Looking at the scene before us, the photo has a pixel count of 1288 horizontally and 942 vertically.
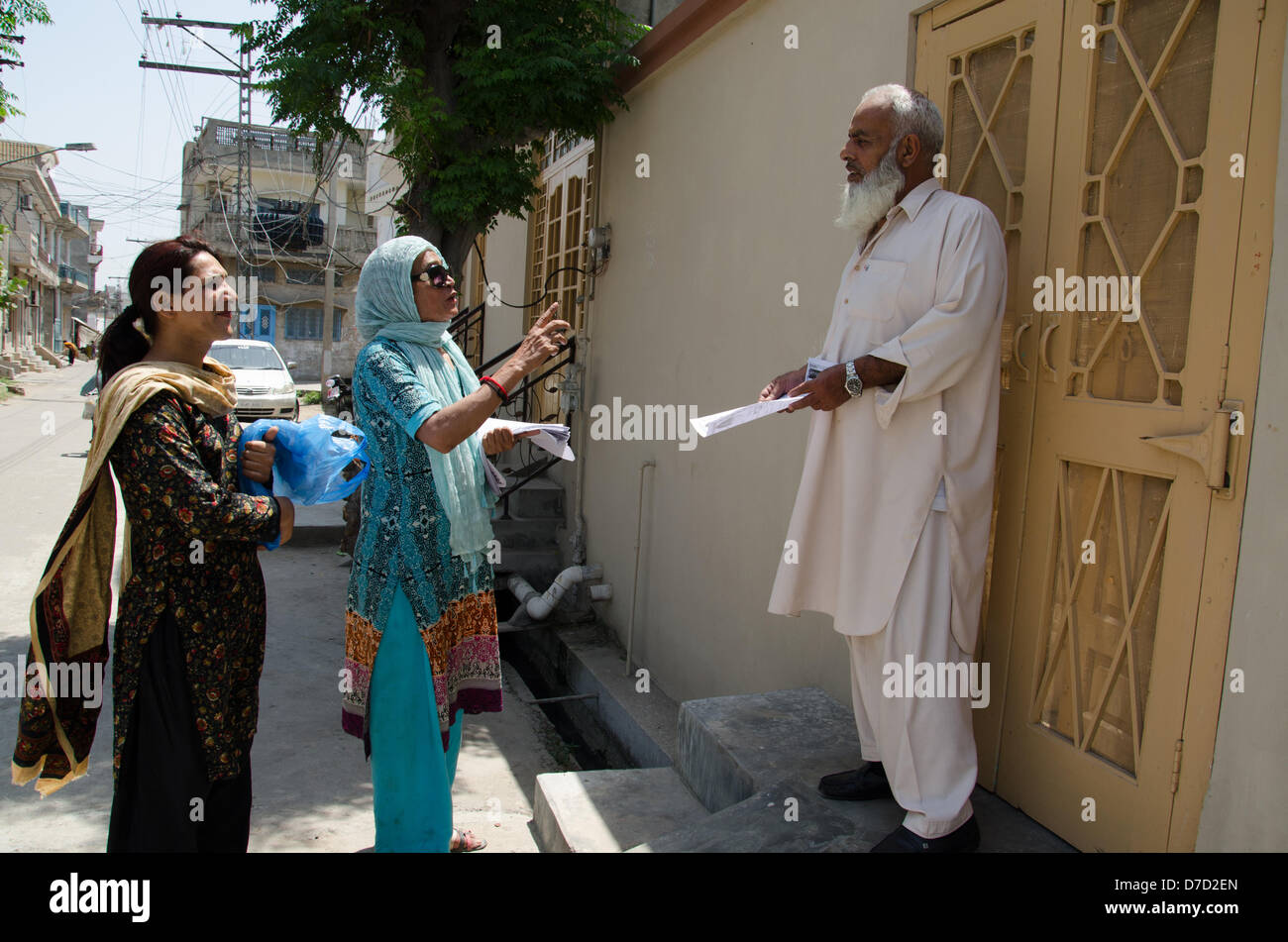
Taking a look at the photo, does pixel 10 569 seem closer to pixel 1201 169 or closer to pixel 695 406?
pixel 695 406

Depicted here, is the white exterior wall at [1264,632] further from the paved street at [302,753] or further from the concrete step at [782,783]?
the paved street at [302,753]

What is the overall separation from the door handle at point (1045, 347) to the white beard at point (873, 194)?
539 mm

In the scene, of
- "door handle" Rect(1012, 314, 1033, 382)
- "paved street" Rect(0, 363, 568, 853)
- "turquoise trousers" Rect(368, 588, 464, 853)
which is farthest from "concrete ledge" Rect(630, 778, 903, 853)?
"door handle" Rect(1012, 314, 1033, 382)

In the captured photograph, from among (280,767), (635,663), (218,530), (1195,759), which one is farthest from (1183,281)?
(635,663)

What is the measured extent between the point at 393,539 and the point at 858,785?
4.94 ft

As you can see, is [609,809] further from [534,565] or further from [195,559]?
[534,565]

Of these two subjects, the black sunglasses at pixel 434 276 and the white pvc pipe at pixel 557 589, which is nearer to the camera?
the black sunglasses at pixel 434 276

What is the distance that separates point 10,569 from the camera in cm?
662

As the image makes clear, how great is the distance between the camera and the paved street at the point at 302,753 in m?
3.39

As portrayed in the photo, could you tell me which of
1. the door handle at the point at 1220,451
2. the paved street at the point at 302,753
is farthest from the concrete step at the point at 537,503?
the door handle at the point at 1220,451

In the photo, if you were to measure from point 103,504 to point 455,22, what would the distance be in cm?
496

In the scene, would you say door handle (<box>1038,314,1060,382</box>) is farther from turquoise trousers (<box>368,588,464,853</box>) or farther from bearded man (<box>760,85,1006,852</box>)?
turquoise trousers (<box>368,588,464,853</box>)

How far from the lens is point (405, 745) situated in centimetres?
275

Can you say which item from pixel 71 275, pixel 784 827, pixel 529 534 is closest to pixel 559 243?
pixel 529 534
